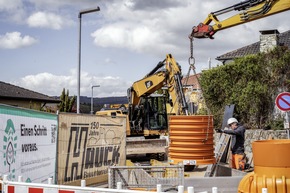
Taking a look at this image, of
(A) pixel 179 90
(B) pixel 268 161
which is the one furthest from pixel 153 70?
(B) pixel 268 161

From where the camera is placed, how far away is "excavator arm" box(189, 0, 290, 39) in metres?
17.3

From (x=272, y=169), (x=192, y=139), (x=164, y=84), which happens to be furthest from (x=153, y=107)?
(x=272, y=169)

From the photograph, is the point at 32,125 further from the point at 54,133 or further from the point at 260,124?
the point at 260,124

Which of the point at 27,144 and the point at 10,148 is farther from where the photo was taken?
the point at 27,144

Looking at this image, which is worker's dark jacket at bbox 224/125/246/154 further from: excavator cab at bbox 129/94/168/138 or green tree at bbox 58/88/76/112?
green tree at bbox 58/88/76/112

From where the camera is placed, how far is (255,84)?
2406cm

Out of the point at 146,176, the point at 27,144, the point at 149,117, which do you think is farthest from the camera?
the point at 149,117

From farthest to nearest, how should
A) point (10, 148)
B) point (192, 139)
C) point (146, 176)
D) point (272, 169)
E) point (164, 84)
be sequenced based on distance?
point (164, 84), point (192, 139), point (146, 176), point (10, 148), point (272, 169)

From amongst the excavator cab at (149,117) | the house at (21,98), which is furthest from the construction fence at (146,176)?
the house at (21,98)

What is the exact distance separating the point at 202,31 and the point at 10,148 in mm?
12574

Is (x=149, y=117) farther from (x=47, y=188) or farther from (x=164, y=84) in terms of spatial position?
(x=47, y=188)

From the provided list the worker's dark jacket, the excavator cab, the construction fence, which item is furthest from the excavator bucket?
the construction fence

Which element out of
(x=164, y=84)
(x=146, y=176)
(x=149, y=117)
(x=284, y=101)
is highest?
(x=164, y=84)

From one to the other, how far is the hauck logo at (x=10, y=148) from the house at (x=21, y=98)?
26610 mm
